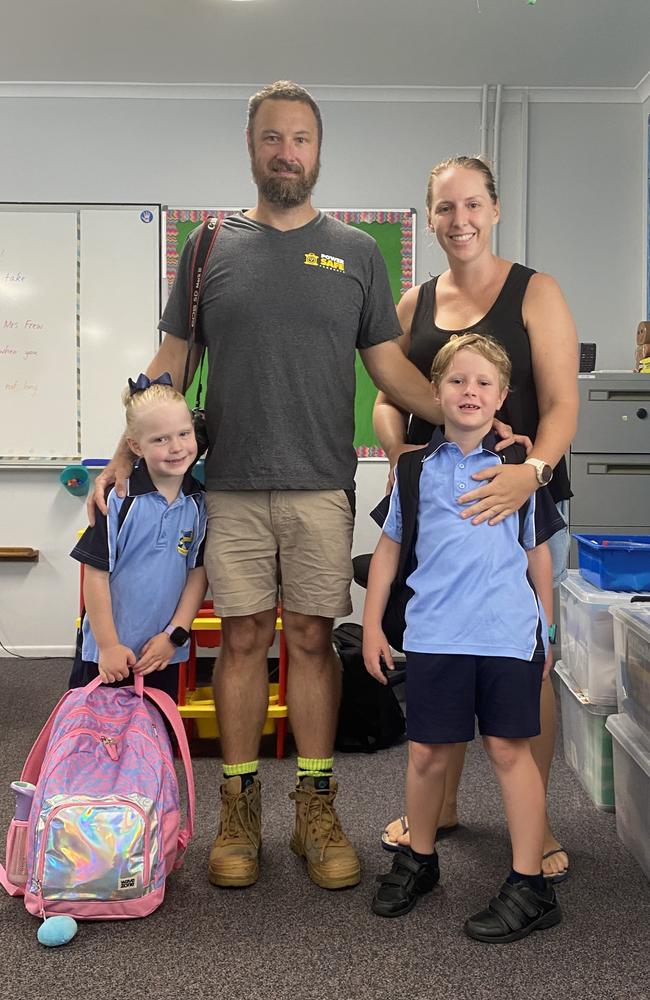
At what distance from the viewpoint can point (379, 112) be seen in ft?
13.4

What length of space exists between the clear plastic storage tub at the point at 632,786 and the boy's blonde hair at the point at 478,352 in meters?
0.87

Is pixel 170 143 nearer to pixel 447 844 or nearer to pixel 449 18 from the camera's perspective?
pixel 449 18

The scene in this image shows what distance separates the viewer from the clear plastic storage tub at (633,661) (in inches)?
78.0

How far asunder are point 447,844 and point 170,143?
3.25 meters

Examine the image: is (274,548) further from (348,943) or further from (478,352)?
(348,943)

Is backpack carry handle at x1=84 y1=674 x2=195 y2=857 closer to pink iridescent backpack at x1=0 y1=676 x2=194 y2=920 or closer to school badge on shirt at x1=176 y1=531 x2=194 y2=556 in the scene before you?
pink iridescent backpack at x1=0 y1=676 x2=194 y2=920

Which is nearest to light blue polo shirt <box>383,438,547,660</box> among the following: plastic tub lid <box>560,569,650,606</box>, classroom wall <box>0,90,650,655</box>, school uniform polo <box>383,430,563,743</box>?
school uniform polo <box>383,430,563,743</box>

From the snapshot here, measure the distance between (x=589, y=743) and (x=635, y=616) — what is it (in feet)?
1.69

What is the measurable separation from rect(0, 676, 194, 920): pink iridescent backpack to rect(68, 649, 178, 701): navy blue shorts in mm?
65

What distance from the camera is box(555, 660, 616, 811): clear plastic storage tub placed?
230cm

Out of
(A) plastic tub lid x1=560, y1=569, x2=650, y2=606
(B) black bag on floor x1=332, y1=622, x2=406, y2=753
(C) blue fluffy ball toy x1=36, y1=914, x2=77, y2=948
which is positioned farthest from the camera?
(B) black bag on floor x1=332, y1=622, x2=406, y2=753

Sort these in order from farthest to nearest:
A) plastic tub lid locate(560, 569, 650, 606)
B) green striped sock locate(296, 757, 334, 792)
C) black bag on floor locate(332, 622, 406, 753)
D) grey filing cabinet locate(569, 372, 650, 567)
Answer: grey filing cabinet locate(569, 372, 650, 567) < black bag on floor locate(332, 622, 406, 753) < plastic tub lid locate(560, 569, 650, 606) < green striped sock locate(296, 757, 334, 792)

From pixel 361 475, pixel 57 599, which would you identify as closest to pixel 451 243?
pixel 361 475

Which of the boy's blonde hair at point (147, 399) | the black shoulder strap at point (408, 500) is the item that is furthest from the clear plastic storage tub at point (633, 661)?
the boy's blonde hair at point (147, 399)
